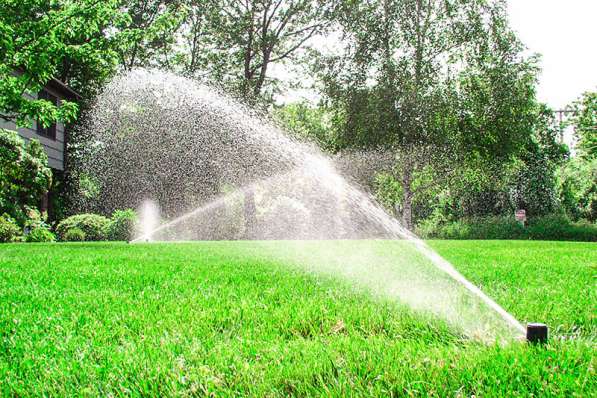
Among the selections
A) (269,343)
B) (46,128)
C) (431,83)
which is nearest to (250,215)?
(46,128)

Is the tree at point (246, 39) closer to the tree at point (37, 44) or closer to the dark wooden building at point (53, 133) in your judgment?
the dark wooden building at point (53, 133)

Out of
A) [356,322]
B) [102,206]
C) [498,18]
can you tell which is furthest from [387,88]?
[356,322]

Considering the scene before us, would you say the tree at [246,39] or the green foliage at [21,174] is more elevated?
the tree at [246,39]

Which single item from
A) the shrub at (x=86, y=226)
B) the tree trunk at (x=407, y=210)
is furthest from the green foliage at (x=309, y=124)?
the shrub at (x=86, y=226)

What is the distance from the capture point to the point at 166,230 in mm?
17906

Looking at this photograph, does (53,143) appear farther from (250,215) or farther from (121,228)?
(250,215)

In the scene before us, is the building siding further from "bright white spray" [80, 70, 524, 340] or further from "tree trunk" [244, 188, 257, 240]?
"tree trunk" [244, 188, 257, 240]

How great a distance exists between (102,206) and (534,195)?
19079 millimetres

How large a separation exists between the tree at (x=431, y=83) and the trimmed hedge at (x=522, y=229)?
8.35 feet

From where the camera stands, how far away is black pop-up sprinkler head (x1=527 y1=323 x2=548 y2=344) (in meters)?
1.91

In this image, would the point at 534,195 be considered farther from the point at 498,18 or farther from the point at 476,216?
the point at 498,18

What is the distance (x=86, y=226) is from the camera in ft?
49.3

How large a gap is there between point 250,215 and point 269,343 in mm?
17656

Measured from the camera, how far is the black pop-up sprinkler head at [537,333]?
191cm
